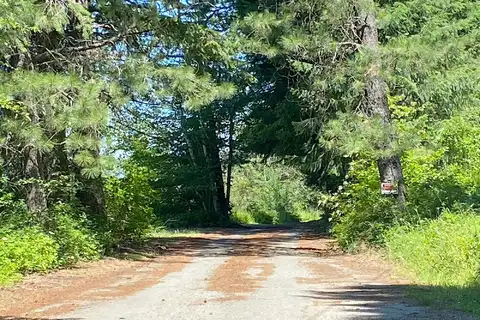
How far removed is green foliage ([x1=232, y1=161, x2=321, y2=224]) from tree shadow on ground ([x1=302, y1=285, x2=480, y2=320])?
4602cm

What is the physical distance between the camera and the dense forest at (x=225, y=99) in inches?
516

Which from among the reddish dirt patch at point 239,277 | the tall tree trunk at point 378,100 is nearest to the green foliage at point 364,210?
the tall tree trunk at point 378,100

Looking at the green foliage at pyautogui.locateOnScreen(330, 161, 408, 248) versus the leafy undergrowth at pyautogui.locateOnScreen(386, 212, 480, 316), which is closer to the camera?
the leafy undergrowth at pyautogui.locateOnScreen(386, 212, 480, 316)

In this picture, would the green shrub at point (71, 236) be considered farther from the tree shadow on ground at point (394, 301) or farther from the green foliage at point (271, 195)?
the green foliage at point (271, 195)

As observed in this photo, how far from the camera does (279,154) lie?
90.9 feet

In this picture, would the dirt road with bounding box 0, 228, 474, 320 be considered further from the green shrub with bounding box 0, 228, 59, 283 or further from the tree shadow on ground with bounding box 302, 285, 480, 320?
the green shrub with bounding box 0, 228, 59, 283

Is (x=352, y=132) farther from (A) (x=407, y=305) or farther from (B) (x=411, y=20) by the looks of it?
(A) (x=407, y=305)

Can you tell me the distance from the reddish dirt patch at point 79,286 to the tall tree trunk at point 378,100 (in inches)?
228

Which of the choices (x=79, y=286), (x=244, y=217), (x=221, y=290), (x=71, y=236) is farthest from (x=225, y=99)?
(x=244, y=217)

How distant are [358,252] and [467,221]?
490cm

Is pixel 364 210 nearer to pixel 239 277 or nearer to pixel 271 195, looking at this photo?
pixel 239 277

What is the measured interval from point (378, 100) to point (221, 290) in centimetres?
841

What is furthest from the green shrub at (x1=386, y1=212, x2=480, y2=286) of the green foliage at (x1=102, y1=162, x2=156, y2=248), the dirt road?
the green foliage at (x1=102, y1=162, x2=156, y2=248)

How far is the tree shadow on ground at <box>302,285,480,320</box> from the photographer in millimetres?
8180
